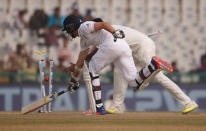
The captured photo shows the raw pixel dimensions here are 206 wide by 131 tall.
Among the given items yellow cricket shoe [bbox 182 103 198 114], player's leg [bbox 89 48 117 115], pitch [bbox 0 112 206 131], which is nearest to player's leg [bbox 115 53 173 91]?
player's leg [bbox 89 48 117 115]

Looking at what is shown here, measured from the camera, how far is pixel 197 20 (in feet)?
41.7

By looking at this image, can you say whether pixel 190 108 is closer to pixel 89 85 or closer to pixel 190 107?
pixel 190 107

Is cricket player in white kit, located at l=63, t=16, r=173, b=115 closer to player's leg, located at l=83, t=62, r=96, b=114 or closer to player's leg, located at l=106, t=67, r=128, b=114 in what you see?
player's leg, located at l=83, t=62, r=96, b=114

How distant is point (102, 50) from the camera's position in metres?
6.57

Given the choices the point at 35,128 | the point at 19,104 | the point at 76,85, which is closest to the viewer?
the point at 35,128

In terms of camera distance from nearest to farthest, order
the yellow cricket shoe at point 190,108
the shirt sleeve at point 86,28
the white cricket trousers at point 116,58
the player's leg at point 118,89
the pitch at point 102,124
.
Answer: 1. the pitch at point 102,124
2. the shirt sleeve at point 86,28
3. the white cricket trousers at point 116,58
4. the yellow cricket shoe at point 190,108
5. the player's leg at point 118,89

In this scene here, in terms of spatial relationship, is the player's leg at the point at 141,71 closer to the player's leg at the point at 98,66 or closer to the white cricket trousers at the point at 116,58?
the white cricket trousers at the point at 116,58

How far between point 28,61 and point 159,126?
6213 mm

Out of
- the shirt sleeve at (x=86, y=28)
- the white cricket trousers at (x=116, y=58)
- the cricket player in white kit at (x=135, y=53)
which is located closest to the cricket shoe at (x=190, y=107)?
the cricket player in white kit at (x=135, y=53)

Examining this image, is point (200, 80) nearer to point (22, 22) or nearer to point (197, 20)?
point (197, 20)

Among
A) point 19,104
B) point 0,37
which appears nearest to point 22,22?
point 0,37

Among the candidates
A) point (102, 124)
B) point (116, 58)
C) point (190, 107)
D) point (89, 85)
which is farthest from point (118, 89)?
point (102, 124)

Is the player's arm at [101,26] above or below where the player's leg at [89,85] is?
above

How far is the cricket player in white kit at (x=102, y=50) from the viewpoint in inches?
253
